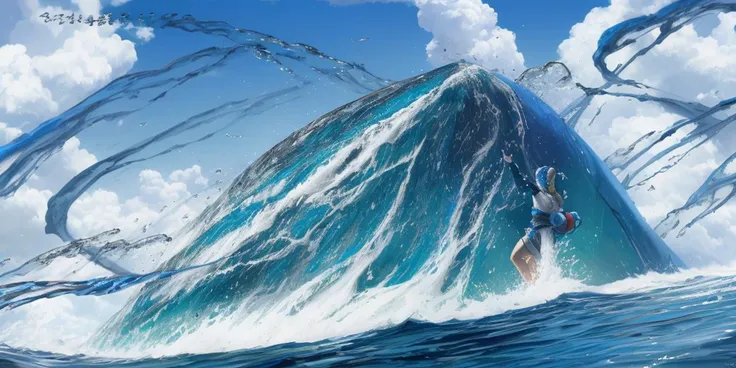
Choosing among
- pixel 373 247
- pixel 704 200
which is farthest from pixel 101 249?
pixel 704 200

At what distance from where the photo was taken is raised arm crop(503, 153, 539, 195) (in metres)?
13.0

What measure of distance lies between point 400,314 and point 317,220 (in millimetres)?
2751

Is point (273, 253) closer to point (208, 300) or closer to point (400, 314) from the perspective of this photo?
point (208, 300)

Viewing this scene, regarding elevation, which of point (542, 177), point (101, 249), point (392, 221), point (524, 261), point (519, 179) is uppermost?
point (101, 249)

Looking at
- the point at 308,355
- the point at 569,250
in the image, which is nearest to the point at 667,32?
the point at 569,250

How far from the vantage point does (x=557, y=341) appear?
29.3 ft

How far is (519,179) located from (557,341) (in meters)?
4.98

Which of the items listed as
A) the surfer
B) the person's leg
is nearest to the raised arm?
the surfer

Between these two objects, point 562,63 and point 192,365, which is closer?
point 192,365

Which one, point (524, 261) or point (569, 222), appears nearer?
point (524, 261)

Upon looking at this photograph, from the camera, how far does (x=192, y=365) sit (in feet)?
34.5

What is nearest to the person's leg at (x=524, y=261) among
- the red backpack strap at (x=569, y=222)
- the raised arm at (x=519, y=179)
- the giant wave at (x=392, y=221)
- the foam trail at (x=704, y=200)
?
the giant wave at (x=392, y=221)

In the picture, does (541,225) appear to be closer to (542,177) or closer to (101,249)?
(542,177)

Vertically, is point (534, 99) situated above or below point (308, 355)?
above
